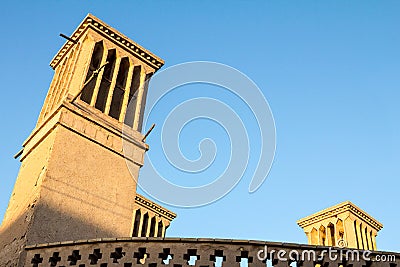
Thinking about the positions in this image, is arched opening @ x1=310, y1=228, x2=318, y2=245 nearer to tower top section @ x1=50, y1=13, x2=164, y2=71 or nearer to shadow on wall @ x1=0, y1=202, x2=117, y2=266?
tower top section @ x1=50, y1=13, x2=164, y2=71

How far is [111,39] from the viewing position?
13.5 m

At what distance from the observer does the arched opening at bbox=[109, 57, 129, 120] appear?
43.9ft

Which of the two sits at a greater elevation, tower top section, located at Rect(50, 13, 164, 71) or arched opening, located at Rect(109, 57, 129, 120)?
tower top section, located at Rect(50, 13, 164, 71)

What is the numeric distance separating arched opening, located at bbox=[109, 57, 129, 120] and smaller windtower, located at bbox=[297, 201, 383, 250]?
15447 mm

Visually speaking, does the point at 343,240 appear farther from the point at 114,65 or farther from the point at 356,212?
the point at 114,65

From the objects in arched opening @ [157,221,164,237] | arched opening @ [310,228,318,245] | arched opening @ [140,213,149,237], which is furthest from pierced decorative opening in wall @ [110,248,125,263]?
arched opening @ [310,228,318,245]

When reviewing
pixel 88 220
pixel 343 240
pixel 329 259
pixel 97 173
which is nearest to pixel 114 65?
pixel 97 173

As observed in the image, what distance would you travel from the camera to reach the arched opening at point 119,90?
13.4 meters

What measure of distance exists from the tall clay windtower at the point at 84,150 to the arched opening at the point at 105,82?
0.03 m

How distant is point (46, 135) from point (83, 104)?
115 cm

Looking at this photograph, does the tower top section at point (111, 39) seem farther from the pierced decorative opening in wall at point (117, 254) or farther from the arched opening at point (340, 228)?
the arched opening at point (340, 228)

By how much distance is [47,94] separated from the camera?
1399 centimetres

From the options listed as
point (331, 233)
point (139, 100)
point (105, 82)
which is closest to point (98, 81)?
point (105, 82)

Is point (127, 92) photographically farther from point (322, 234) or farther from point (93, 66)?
point (322, 234)
